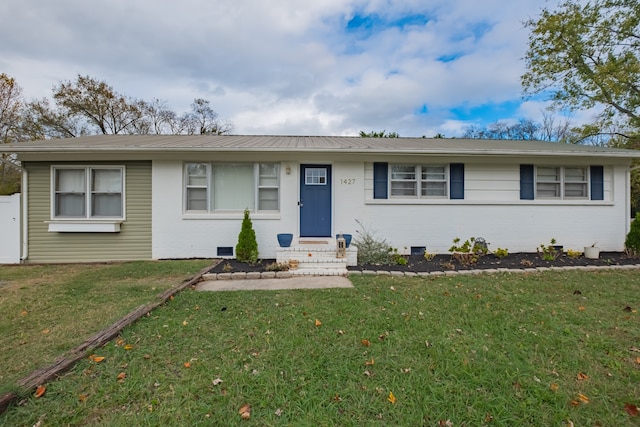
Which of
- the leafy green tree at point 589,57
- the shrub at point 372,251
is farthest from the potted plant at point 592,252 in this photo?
the leafy green tree at point 589,57

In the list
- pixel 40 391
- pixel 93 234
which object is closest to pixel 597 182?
pixel 40 391

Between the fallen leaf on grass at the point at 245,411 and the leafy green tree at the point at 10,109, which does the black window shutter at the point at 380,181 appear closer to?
the fallen leaf on grass at the point at 245,411

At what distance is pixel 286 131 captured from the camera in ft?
69.7

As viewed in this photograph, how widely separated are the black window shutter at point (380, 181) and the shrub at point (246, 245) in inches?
131

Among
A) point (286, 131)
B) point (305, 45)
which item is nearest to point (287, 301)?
point (305, 45)

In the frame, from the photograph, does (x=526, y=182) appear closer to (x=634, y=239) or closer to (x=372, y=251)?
(x=634, y=239)

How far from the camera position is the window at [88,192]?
23.6 feet

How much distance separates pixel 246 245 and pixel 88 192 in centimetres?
427

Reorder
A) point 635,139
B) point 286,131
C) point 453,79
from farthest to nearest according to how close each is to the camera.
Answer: point 286,131, point 635,139, point 453,79

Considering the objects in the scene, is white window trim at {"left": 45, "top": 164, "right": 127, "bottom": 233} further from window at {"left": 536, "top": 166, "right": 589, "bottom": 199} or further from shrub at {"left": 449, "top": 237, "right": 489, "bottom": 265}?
window at {"left": 536, "top": 166, "right": 589, "bottom": 199}

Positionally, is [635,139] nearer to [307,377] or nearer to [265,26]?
[265,26]

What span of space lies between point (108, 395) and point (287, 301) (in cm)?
235

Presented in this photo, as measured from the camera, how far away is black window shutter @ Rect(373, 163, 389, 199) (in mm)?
7594

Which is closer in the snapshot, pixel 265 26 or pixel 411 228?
pixel 411 228
